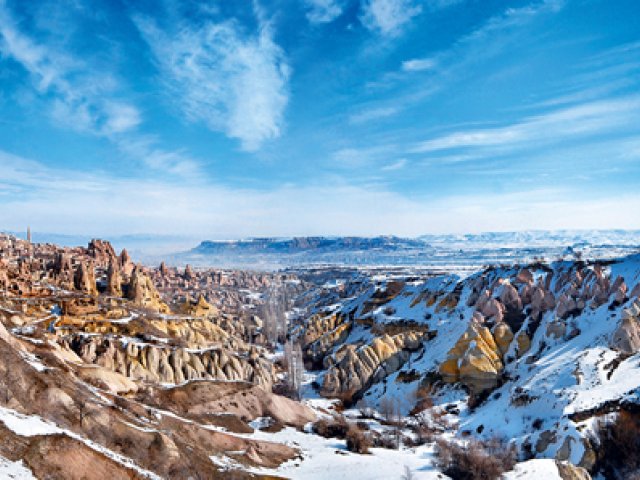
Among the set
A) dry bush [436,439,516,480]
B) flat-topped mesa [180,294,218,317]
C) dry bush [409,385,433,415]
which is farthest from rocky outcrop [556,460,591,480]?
flat-topped mesa [180,294,218,317]

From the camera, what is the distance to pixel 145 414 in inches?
1216

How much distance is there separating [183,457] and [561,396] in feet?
119

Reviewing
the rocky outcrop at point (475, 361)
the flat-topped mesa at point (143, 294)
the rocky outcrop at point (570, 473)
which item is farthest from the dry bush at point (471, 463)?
the flat-topped mesa at point (143, 294)

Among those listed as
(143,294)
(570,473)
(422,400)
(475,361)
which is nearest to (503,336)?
(475,361)

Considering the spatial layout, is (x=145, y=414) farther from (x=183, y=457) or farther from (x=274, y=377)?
(x=274, y=377)

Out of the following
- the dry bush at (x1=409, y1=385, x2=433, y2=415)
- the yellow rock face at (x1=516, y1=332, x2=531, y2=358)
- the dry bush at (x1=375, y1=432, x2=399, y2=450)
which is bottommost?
the dry bush at (x1=409, y1=385, x2=433, y2=415)

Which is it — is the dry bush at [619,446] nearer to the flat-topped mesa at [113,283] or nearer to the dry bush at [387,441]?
the dry bush at [387,441]

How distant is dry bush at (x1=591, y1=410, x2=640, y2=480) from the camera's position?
116 feet

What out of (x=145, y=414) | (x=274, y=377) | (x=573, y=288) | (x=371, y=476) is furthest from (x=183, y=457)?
(x=573, y=288)

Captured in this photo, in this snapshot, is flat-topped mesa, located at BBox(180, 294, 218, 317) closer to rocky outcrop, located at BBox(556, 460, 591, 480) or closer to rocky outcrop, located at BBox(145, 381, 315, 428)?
rocky outcrop, located at BBox(145, 381, 315, 428)

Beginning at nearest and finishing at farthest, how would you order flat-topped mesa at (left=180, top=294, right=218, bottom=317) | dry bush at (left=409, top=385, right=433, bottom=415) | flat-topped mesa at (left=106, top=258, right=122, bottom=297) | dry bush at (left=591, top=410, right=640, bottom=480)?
dry bush at (left=591, top=410, right=640, bottom=480)
dry bush at (left=409, top=385, right=433, bottom=415)
flat-topped mesa at (left=106, top=258, right=122, bottom=297)
flat-topped mesa at (left=180, top=294, right=218, bottom=317)

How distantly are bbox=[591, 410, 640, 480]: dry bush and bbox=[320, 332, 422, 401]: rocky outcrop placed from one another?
34667 mm

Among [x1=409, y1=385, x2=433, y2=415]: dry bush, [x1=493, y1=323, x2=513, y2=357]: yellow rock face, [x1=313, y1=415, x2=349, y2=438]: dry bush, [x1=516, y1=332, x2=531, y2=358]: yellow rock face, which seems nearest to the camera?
[x1=313, y1=415, x2=349, y2=438]: dry bush

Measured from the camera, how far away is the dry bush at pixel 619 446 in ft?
116
